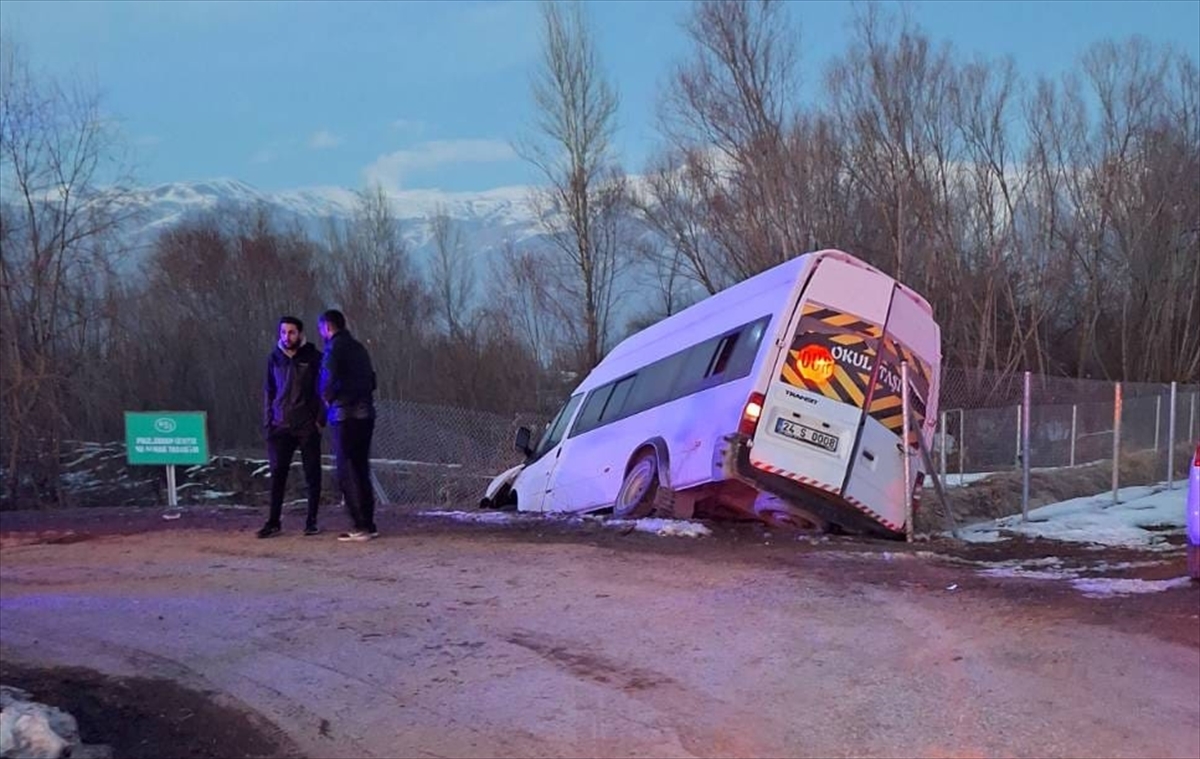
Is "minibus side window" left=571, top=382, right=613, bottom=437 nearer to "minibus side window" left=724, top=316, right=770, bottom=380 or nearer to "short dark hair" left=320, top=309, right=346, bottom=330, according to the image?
"minibus side window" left=724, top=316, right=770, bottom=380

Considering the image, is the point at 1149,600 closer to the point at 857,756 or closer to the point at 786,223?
the point at 857,756

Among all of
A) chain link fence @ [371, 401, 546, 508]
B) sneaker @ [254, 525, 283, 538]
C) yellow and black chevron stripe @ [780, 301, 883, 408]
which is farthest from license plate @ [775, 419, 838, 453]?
chain link fence @ [371, 401, 546, 508]

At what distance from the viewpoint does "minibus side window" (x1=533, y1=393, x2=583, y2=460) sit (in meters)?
12.9

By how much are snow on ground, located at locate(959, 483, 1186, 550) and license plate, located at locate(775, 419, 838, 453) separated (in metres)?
2.16

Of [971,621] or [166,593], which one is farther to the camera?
[166,593]

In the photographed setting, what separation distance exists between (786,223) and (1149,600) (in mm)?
27672

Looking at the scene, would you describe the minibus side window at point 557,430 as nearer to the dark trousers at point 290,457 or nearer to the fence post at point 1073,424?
the dark trousers at point 290,457

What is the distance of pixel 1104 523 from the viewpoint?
38.9ft

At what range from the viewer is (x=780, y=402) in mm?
9078

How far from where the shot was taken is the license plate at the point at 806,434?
907 centimetres

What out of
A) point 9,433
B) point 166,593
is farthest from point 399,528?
point 9,433

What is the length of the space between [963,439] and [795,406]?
12.7m

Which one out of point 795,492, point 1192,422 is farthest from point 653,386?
point 1192,422

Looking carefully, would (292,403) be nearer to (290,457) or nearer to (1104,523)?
(290,457)
